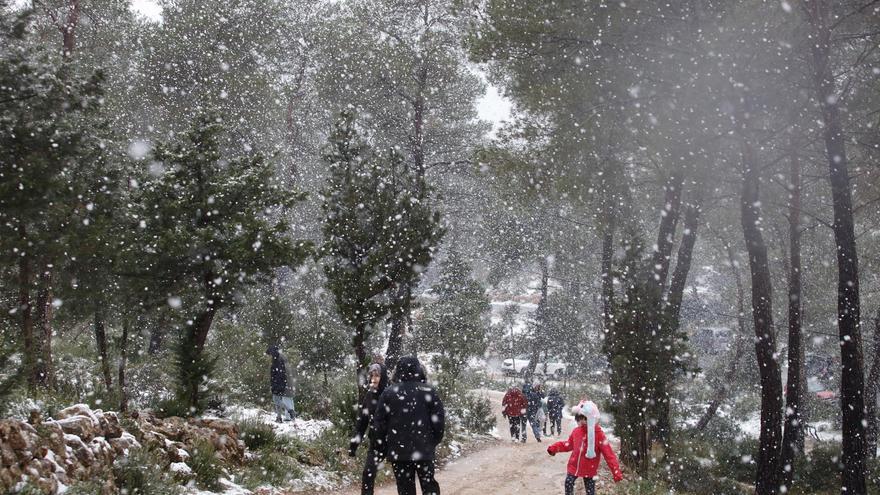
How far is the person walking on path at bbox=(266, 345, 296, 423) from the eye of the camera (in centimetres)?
1257

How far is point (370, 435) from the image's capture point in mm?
5699

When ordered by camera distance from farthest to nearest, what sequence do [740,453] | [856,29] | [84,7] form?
1. [84,7]
2. [740,453]
3. [856,29]

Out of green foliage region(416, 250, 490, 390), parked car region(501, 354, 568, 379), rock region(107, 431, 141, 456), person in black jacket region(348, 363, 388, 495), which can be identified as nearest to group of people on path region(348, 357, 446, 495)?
person in black jacket region(348, 363, 388, 495)

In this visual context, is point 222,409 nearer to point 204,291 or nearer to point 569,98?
point 204,291

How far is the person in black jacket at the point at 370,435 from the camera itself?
5883 mm

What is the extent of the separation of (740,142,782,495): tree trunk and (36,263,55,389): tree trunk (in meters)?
11.6

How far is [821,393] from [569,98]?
2436cm

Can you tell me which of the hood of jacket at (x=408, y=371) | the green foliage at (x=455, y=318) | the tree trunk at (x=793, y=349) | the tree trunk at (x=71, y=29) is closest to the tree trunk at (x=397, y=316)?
the green foliage at (x=455, y=318)

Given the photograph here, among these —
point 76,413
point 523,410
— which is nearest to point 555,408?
point 523,410

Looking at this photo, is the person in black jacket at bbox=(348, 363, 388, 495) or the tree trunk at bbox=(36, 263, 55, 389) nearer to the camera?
the person in black jacket at bbox=(348, 363, 388, 495)

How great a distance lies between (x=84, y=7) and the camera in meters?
17.2

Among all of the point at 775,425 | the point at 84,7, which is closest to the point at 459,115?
the point at 84,7

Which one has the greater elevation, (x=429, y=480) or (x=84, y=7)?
(x=84, y=7)

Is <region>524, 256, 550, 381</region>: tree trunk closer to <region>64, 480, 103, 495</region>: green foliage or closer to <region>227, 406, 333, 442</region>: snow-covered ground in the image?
<region>227, 406, 333, 442</region>: snow-covered ground
